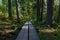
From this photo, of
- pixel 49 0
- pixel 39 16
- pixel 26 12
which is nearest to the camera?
pixel 49 0

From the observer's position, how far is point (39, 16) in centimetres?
3506

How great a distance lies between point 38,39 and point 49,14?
900 cm

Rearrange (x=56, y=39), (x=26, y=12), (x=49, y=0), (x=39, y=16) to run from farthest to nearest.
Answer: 1. (x=26, y=12)
2. (x=39, y=16)
3. (x=49, y=0)
4. (x=56, y=39)

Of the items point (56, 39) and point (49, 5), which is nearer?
point (56, 39)

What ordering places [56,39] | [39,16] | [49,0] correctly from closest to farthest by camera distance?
[56,39] → [49,0] → [39,16]

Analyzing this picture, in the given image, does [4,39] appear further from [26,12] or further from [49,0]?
[26,12]

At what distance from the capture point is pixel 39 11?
35.5m

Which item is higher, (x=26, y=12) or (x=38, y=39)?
(x=38, y=39)

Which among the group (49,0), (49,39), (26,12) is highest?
(49,0)

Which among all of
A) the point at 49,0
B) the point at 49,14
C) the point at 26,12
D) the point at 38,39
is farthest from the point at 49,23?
the point at 26,12

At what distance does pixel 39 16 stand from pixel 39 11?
1.04m

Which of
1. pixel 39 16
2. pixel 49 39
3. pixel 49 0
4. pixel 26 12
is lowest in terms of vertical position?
pixel 26 12

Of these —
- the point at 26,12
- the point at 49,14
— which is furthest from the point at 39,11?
the point at 26,12

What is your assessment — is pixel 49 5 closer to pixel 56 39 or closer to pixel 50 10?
pixel 50 10
